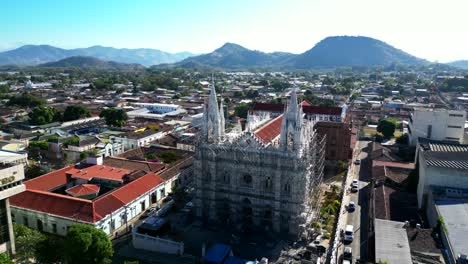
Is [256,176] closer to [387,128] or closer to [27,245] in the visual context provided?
[27,245]

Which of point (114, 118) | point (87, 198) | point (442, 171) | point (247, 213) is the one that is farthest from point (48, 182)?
point (442, 171)

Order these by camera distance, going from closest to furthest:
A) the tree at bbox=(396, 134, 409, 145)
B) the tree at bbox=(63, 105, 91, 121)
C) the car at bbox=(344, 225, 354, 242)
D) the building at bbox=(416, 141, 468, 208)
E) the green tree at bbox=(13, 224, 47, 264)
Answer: the green tree at bbox=(13, 224, 47, 264) < the car at bbox=(344, 225, 354, 242) < the building at bbox=(416, 141, 468, 208) < the tree at bbox=(396, 134, 409, 145) < the tree at bbox=(63, 105, 91, 121)

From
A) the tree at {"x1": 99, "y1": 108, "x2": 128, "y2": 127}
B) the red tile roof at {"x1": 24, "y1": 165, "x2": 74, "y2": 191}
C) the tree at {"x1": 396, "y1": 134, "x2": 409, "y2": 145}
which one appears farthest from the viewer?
the tree at {"x1": 99, "y1": 108, "x2": 128, "y2": 127}

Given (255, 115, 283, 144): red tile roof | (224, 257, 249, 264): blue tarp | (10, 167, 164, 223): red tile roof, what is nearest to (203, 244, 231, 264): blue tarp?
(224, 257, 249, 264): blue tarp

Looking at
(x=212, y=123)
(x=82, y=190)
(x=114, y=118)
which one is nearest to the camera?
(x=212, y=123)

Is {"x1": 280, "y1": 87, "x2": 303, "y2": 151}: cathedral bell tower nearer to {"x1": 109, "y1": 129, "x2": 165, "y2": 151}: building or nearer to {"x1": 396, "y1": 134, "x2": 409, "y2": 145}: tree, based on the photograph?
{"x1": 109, "y1": 129, "x2": 165, "y2": 151}: building

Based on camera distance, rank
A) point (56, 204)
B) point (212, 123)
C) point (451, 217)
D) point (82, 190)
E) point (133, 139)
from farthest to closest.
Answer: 1. point (133, 139)
2. point (82, 190)
3. point (212, 123)
4. point (56, 204)
5. point (451, 217)

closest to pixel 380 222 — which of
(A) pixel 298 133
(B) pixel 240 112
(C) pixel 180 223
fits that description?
(A) pixel 298 133
